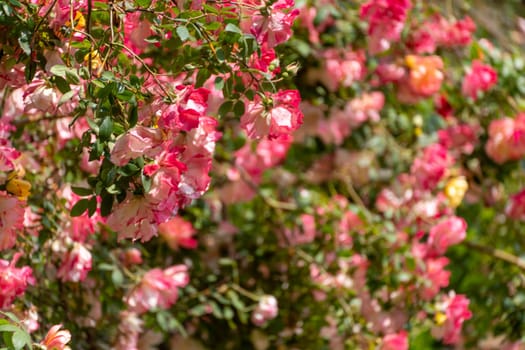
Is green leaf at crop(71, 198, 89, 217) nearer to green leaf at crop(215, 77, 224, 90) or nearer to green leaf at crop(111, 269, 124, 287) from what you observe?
green leaf at crop(215, 77, 224, 90)

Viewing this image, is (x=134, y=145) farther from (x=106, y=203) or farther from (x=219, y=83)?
(x=219, y=83)

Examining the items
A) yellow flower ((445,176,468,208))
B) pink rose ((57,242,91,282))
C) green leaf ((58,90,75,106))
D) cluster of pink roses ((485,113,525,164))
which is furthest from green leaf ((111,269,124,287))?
cluster of pink roses ((485,113,525,164))

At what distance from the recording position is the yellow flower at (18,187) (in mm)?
1359

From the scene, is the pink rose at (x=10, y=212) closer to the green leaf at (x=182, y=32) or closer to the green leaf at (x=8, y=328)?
the green leaf at (x=8, y=328)

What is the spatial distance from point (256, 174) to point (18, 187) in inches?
54.2

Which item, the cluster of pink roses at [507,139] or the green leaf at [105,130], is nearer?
the green leaf at [105,130]

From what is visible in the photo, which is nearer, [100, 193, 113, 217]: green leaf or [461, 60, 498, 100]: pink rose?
[100, 193, 113, 217]: green leaf

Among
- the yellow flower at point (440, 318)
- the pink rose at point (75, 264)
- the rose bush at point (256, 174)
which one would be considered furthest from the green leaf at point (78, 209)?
the yellow flower at point (440, 318)

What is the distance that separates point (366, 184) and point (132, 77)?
178 centimetres

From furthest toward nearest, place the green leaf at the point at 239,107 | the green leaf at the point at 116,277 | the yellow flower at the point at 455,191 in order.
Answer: the yellow flower at the point at 455,191 → the green leaf at the point at 116,277 → the green leaf at the point at 239,107

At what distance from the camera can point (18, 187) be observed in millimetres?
1359

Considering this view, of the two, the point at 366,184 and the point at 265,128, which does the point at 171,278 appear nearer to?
the point at 265,128

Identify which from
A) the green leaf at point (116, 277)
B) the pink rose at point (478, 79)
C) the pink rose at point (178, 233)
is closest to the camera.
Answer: the green leaf at point (116, 277)

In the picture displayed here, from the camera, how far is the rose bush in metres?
1.30
